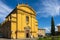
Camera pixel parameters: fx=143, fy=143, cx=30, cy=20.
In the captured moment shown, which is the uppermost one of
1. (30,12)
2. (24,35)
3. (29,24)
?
(30,12)

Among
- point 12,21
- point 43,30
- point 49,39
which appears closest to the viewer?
point 49,39

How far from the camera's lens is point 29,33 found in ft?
161

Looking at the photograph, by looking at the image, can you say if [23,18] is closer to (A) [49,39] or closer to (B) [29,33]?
(B) [29,33]

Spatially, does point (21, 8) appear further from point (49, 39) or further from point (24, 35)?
point (49, 39)

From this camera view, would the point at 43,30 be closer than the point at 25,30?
No

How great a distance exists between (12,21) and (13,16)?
1.82 metres

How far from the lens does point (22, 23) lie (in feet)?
154

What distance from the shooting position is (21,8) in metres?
47.6

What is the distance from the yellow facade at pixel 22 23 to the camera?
150 feet

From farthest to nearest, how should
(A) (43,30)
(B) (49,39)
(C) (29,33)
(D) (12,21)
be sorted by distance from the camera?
(A) (43,30), (C) (29,33), (D) (12,21), (B) (49,39)

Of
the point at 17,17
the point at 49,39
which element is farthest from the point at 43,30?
the point at 49,39

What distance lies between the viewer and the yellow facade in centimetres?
4566

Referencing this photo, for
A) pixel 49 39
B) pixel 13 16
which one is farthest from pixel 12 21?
pixel 49 39

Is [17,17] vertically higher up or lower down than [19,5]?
lower down
